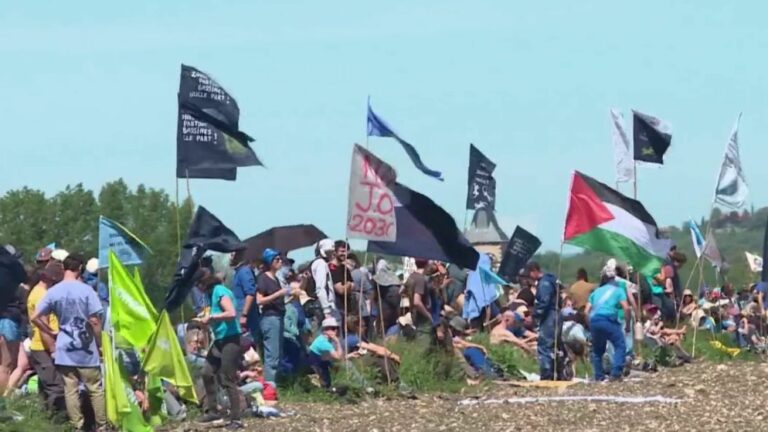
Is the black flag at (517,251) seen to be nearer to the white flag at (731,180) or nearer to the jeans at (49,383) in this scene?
the white flag at (731,180)

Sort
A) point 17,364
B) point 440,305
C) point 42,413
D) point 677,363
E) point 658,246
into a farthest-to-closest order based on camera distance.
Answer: point 677,363, point 658,246, point 440,305, point 17,364, point 42,413

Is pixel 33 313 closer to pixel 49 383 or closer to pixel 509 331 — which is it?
pixel 49 383

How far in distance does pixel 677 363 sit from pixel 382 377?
6.57 metres

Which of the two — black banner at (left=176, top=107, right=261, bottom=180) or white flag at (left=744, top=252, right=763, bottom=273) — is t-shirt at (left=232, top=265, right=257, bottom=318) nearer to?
black banner at (left=176, top=107, right=261, bottom=180)

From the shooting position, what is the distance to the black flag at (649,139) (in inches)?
1094

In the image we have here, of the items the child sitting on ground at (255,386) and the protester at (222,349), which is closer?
the protester at (222,349)

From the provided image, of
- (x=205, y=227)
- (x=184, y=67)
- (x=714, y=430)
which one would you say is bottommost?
(x=714, y=430)

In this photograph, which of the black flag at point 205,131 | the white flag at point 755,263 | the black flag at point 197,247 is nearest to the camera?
the black flag at point 197,247

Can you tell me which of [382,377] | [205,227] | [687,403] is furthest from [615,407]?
[205,227]

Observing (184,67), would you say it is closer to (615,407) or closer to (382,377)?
(382,377)

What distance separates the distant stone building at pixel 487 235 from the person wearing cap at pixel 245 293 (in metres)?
13.4

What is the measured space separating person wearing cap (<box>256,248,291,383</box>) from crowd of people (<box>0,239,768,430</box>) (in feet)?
Answer: 0.05

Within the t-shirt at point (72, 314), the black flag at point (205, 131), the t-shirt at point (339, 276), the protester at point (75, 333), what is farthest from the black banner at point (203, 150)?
the t-shirt at point (72, 314)

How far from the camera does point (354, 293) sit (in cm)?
2328
